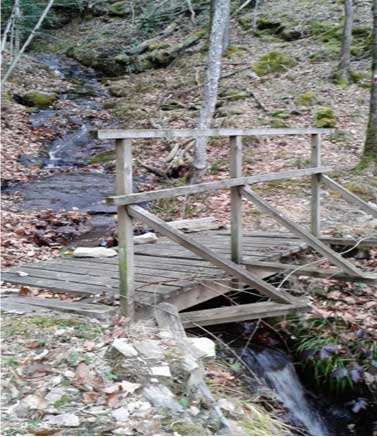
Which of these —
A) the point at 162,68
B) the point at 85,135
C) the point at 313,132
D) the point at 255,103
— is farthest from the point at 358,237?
the point at 162,68

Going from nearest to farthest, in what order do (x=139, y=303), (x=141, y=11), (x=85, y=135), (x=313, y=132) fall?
1. (x=139, y=303)
2. (x=313, y=132)
3. (x=85, y=135)
4. (x=141, y=11)

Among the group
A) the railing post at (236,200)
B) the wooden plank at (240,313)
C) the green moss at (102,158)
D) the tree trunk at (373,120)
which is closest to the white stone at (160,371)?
the wooden plank at (240,313)

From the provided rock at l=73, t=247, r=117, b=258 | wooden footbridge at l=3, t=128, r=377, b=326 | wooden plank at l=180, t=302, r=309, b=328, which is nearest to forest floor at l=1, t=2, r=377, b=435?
wooden footbridge at l=3, t=128, r=377, b=326

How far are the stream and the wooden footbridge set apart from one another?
0.72 metres

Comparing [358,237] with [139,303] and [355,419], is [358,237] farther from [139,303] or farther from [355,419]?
[139,303]

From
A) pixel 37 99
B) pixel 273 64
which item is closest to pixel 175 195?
pixel 273 64

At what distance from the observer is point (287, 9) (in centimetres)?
2267

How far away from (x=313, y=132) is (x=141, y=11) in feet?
79.6

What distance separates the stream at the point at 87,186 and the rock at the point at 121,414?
2.13 m

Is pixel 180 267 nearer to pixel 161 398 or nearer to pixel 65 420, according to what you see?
pixel 161 398

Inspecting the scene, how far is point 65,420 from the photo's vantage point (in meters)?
2.88

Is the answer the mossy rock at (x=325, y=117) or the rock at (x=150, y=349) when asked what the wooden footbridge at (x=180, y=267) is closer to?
the rock at (x=150, y=349)

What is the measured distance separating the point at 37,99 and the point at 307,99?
381 inches

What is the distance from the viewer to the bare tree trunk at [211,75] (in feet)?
33.9
